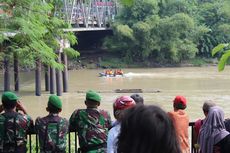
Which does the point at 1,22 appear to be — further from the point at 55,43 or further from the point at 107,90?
the point at 107,90

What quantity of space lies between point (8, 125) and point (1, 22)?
349 cm

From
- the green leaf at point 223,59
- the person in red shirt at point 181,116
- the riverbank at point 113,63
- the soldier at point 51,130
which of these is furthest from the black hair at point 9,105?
the riverbank at point 113,63

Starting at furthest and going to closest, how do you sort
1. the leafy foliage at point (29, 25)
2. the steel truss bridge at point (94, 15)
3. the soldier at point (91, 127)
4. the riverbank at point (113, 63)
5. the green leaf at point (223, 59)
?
the riverbank at point (113, 63) → the steel truss bridge at point (94, 15) → the leafy foliage at point (29, 25) → the soldier at point (91, 127) → the green leaf at point (223, 59)

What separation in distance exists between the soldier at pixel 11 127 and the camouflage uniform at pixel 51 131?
0.17 meters

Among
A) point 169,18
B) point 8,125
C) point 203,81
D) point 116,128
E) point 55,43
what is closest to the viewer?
point 116,128

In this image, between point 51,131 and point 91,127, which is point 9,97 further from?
point 91,127

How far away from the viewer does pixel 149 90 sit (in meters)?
29.3

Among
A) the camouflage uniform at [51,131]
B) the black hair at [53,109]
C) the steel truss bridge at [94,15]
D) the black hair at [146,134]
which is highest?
the steel truss bridge at [94,15]

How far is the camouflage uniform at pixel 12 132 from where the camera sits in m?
4.29

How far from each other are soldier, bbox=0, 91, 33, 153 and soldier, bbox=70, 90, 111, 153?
533 millimetres

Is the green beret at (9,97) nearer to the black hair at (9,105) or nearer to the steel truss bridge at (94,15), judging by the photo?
the black hair at (9,105)

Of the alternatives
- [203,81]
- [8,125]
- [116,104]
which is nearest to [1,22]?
[8,125]

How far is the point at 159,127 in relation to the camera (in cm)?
196

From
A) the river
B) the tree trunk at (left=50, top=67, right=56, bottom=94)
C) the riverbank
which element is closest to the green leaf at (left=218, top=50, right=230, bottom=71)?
the river
